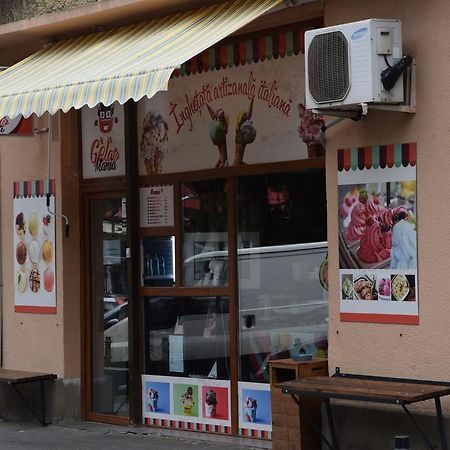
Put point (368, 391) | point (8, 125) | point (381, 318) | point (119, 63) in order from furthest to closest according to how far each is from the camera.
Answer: point (8, 125) < point (119, 63) < point (381, 318) < point (368, 391)

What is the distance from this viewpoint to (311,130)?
364 inches

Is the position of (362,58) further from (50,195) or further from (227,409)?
(50,195)

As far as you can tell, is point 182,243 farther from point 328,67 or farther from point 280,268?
point 328,67

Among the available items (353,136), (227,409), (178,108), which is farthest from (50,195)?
(353,136)

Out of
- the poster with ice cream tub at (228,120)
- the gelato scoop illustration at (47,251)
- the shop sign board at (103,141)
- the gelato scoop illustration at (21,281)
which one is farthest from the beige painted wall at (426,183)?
the gelato scoop illustration at (21,281)

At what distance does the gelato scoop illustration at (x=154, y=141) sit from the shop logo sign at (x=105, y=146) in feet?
1.27

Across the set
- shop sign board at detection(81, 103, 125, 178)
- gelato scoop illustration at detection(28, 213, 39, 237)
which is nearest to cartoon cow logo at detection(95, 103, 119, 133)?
shop sign board at detection(81, 103, 125, 178)

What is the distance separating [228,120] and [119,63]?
1.45 metres

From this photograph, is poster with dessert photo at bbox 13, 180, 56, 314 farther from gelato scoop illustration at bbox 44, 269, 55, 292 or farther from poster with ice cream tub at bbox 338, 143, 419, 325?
poster with ice cream tub at bbox 338, 143, 419, 325

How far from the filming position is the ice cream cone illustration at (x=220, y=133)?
32.8ft

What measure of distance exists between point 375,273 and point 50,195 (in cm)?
429

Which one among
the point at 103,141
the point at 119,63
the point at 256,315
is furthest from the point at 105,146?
the point at 256,315

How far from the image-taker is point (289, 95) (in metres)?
9.41

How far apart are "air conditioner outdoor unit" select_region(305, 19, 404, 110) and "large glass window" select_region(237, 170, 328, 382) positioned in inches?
53.9
